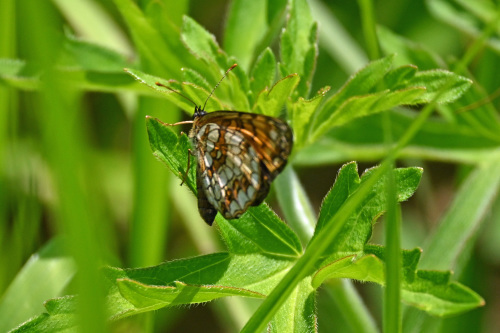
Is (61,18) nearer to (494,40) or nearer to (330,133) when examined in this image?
(330,133)

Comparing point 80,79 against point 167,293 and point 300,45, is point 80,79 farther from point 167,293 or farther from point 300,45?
A: point 167,293

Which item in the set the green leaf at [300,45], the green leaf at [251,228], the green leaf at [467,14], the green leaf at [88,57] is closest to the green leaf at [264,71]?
the green leaf at [300,45]

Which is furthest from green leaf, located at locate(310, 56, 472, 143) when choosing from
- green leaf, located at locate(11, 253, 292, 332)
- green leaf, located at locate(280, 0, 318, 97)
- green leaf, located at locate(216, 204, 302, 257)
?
green leaf, located at locate(11, 253, 292, 332)

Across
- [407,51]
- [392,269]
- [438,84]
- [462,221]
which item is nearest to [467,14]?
[407,51]

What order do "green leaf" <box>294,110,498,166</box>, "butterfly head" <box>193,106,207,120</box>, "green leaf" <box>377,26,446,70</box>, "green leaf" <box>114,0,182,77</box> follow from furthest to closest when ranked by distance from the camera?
"green leaf" <box>294,110,498,166</box> < "green leaf" <box>377,26,446,70</box> < "green leaf" <box>114,0,182,77</box> < "butterfly head" <box>193,106,207,120</box>

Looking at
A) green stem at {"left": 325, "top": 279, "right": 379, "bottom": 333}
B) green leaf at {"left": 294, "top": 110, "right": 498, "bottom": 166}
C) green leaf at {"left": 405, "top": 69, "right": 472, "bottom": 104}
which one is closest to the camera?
green leaf at {"left": 405, "top": 69, "right": 472, "bottom": 104}

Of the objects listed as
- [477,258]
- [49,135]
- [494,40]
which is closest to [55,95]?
[49,135]

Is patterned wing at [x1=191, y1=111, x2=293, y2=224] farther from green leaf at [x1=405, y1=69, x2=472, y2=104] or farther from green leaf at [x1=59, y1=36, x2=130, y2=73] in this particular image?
green leaf at [x1=59, y1=36, x2=130, y2=73]
